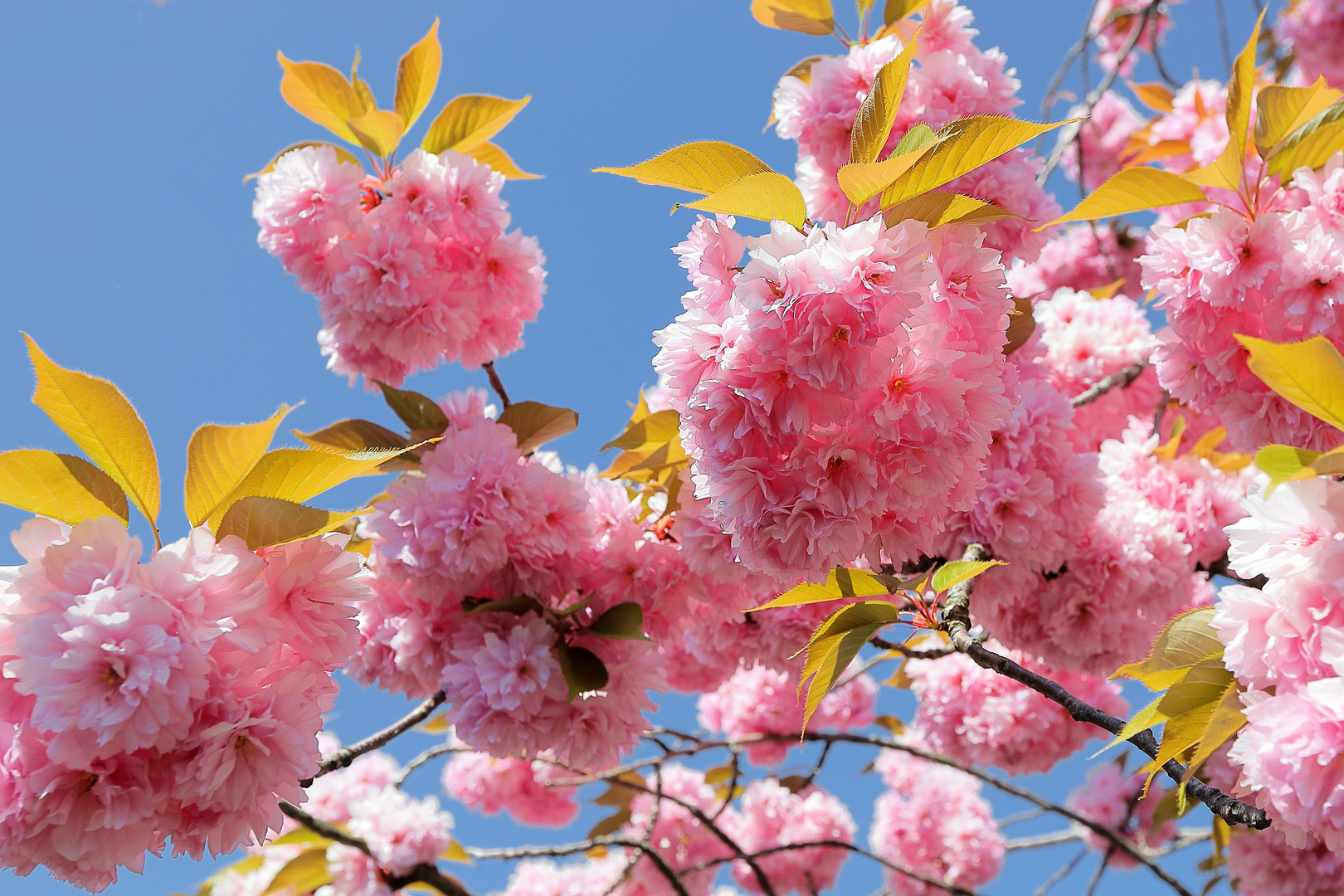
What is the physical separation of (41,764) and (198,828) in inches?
7.8

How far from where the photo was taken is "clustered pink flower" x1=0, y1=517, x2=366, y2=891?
0.97m

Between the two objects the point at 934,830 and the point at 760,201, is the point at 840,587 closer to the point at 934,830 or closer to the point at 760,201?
the point at 760,201

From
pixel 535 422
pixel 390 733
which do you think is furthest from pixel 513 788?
pixel 535 422

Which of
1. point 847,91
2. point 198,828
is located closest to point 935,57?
point 847,91

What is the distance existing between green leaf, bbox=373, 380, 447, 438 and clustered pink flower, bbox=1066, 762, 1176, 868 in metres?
3.51

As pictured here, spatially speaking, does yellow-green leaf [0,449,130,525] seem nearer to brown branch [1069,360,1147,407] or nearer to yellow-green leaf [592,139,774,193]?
yellow-green leaf [592,139,774,193]

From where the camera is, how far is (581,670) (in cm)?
172

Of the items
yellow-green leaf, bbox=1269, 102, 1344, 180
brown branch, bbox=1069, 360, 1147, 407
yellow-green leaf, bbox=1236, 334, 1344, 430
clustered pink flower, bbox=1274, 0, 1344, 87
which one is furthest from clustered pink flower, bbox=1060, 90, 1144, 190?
yellow-green leaf, bbox=1236, 334, 1344, 430

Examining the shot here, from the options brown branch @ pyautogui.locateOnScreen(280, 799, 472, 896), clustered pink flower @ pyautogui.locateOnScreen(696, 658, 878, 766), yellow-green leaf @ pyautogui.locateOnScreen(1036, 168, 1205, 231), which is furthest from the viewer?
clustered pink flower @ pyautogui.locateOnScreen(696, 658, 878, 766)

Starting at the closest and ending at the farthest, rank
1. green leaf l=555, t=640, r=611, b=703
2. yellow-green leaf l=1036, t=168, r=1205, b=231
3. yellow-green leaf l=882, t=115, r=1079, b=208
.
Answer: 1. yellow-green leaf l=882, t=115, r=1079, b=208
2. yellow-green leaf l=1036, t=168, r=1205, b=231
3. green leaf l=555, t=640, r=611, b=703

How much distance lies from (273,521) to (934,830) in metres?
4.01

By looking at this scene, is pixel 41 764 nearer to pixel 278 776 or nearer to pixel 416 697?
pixel 278 776

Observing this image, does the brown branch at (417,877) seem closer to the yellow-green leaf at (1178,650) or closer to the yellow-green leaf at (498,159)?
the yellow-green leaf at (498,159)

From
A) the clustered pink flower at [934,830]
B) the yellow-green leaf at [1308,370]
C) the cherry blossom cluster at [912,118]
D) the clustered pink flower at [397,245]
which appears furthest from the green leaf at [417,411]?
the clustered pink flower at [934,830]
